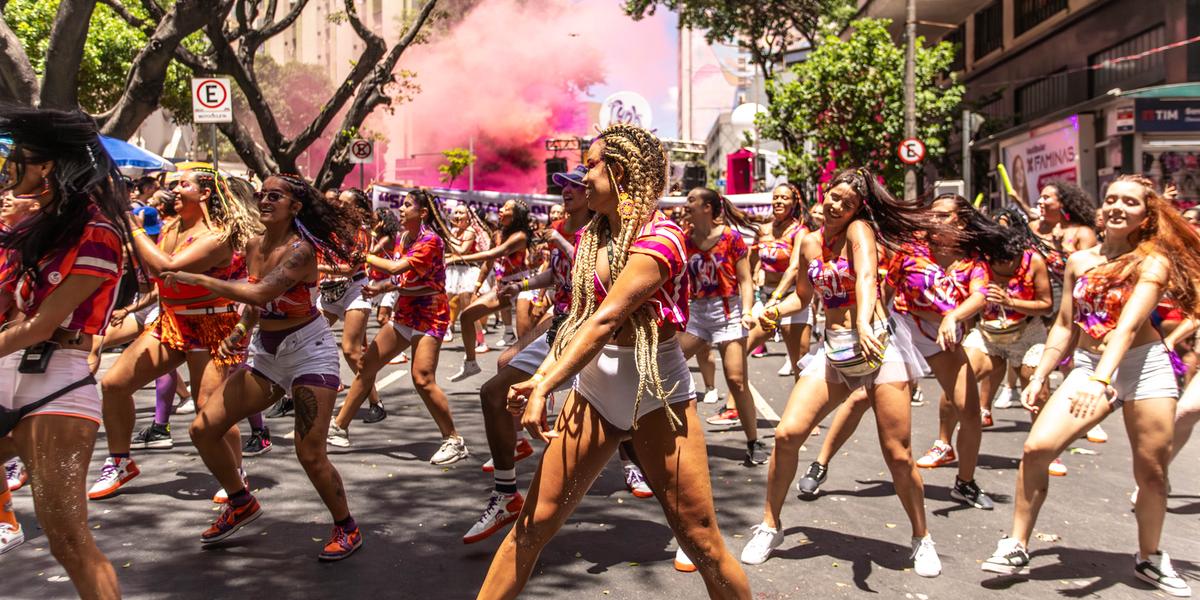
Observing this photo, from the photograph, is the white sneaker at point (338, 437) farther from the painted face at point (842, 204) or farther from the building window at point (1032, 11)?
the building window at point (1032, 11)

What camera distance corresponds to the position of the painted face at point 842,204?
5.05 meters

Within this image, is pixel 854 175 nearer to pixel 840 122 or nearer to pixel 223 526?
pixel 223 526

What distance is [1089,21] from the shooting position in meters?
23.2

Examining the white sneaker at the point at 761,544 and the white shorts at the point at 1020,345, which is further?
the white shorts at the point at 1020,345

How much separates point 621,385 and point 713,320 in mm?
4090

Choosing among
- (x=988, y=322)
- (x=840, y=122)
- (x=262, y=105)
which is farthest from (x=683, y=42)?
(x=988, y=322)

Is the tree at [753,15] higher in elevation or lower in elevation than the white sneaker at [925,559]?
higher

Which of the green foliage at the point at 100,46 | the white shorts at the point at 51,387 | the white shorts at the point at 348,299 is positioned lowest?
the white shorts at the point at 51,387

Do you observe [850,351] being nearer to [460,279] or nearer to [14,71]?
[14,71]

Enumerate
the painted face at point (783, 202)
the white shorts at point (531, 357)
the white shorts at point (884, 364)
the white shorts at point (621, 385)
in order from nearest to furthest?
the white shorts at point (621, 385) < the white shorts at point (884, 364) < the white shorts at point (531, 357) < the painted face at point (783, 202)

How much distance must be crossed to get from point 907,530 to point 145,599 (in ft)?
12.2

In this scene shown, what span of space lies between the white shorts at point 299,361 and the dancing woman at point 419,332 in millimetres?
1862

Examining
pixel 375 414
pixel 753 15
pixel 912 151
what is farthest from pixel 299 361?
pixel 753 15

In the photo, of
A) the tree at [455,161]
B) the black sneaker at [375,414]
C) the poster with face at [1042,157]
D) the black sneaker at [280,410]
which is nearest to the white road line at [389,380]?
the black sneaker at [280,410]
